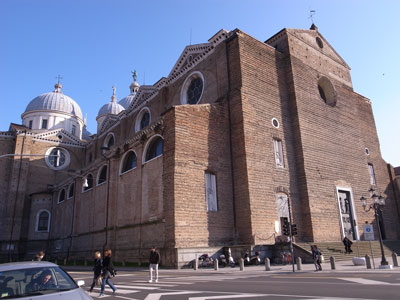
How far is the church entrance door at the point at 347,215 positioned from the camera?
26.3 metres

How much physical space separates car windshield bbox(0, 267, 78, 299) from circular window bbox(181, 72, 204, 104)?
2327cm

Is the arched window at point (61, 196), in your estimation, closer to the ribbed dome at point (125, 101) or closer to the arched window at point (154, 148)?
the arched window at point (154, 148)

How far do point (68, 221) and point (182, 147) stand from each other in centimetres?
2177

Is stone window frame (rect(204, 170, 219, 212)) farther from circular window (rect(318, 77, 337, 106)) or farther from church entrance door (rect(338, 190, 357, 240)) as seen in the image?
circular window (rect(318, 77, 337, 106))

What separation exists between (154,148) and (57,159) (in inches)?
998

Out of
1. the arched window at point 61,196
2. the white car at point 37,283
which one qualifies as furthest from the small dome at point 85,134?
the white car at point 37,283

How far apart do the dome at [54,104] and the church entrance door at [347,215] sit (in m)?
40.5

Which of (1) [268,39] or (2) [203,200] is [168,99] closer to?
(1) [268,39]

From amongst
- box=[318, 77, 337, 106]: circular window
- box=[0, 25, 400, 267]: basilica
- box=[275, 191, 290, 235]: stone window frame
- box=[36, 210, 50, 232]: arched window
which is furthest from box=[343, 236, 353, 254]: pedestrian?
box=[36, 210, 50, 232]: arched window

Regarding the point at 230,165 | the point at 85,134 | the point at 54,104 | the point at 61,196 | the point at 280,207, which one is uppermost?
the point at 54,104

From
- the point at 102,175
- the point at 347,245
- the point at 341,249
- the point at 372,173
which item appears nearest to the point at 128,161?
the point at 102,175

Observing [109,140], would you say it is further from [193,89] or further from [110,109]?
[193,89]

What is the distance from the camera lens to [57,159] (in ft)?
146

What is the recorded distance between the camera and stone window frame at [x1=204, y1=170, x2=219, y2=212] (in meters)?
21.3
